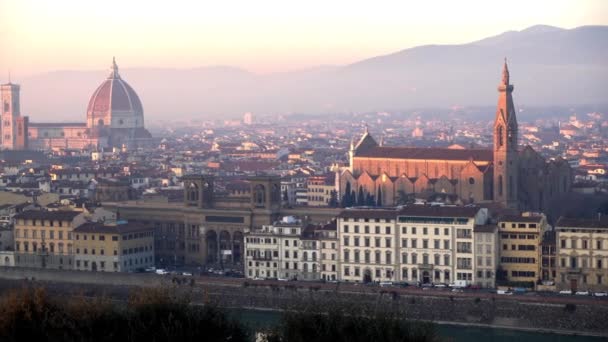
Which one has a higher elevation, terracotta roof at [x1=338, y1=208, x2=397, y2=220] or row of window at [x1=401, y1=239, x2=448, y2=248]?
terracotta roof at [x1=338, y1=208, x2=397, y2=220]

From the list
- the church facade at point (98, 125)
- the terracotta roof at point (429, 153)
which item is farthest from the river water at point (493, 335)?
the church facade at point (98, 125)

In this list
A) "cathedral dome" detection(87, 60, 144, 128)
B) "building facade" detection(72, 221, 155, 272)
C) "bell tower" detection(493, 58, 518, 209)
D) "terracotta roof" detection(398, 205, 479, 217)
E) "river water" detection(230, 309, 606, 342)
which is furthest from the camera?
"cathedral dome" detection(87, 60, 144, 128)

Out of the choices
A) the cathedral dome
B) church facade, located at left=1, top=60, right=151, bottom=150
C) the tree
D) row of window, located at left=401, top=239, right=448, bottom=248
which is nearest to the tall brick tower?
church facade, located at left=1, top=60, right=151, bottom=150

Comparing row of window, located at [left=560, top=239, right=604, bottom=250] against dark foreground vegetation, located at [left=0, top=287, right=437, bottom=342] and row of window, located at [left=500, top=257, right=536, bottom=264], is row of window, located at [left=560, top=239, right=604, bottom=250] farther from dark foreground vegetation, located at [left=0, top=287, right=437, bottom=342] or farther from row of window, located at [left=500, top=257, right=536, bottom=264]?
dark foreground vegetation, located at [left=0, top=287, right=437, bottom=342]

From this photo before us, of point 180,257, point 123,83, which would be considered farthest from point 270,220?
point 123,83

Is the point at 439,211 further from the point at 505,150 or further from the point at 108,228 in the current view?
the point at 505,150

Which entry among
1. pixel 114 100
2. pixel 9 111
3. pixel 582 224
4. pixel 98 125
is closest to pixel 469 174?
pixel 582 224

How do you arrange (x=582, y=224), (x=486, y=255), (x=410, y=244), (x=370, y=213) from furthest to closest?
(x=370, y=213)
(x=410, y=244)
(x=486, y=255)
(x=582, y=224)
